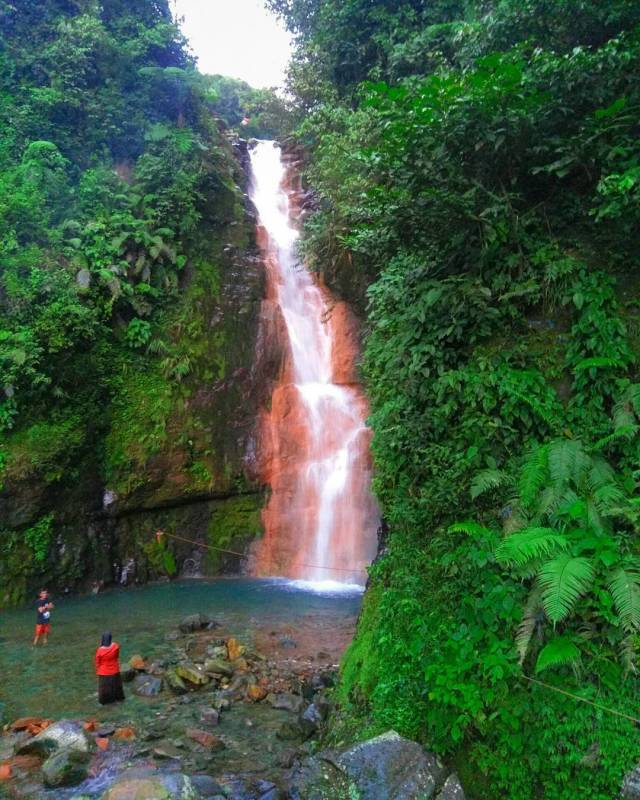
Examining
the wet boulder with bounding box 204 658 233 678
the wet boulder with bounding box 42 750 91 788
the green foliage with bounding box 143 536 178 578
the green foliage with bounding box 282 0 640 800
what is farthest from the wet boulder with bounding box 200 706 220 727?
the green foliage with bounding box 143 536 178 578

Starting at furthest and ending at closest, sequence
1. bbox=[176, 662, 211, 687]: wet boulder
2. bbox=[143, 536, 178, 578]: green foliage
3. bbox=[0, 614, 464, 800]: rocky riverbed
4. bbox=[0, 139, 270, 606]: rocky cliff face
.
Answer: bbox=[143, 536, 178, 578]: green foliage → bbox=[0, 139, 270, 606]: rocky cliff face → bbox=[176, 662, 211, 687]: wet boulder → bbox=[0, 614, 464, 800]: rocky riverbed

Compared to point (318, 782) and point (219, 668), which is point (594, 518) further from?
point (219, 668)

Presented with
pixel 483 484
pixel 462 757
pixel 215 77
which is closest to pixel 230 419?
pixel 483 484

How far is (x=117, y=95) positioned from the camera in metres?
20.1

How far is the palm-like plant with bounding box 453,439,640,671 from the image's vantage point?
417cm

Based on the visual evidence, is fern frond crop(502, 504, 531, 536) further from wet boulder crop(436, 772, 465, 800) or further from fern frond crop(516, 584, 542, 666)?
wet boulder crop(436, 772, 465, 800)

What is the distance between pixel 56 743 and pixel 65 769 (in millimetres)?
566

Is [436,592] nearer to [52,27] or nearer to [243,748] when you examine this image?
[243,748]

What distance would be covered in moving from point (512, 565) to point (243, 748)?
3.55 meters

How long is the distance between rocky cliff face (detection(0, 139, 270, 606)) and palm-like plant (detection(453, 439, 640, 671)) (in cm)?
1084

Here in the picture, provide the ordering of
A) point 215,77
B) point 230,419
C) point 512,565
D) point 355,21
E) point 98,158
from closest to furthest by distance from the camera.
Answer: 1. point 512,565
2. point 230,419
3. point 355,21
4. point 98,158
5. point 215,77

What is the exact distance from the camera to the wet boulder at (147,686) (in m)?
7.43

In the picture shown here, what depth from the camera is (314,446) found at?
1620cm

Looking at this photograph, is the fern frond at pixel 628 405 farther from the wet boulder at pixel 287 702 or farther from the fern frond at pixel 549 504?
the wet boulder at pixel 287 702
